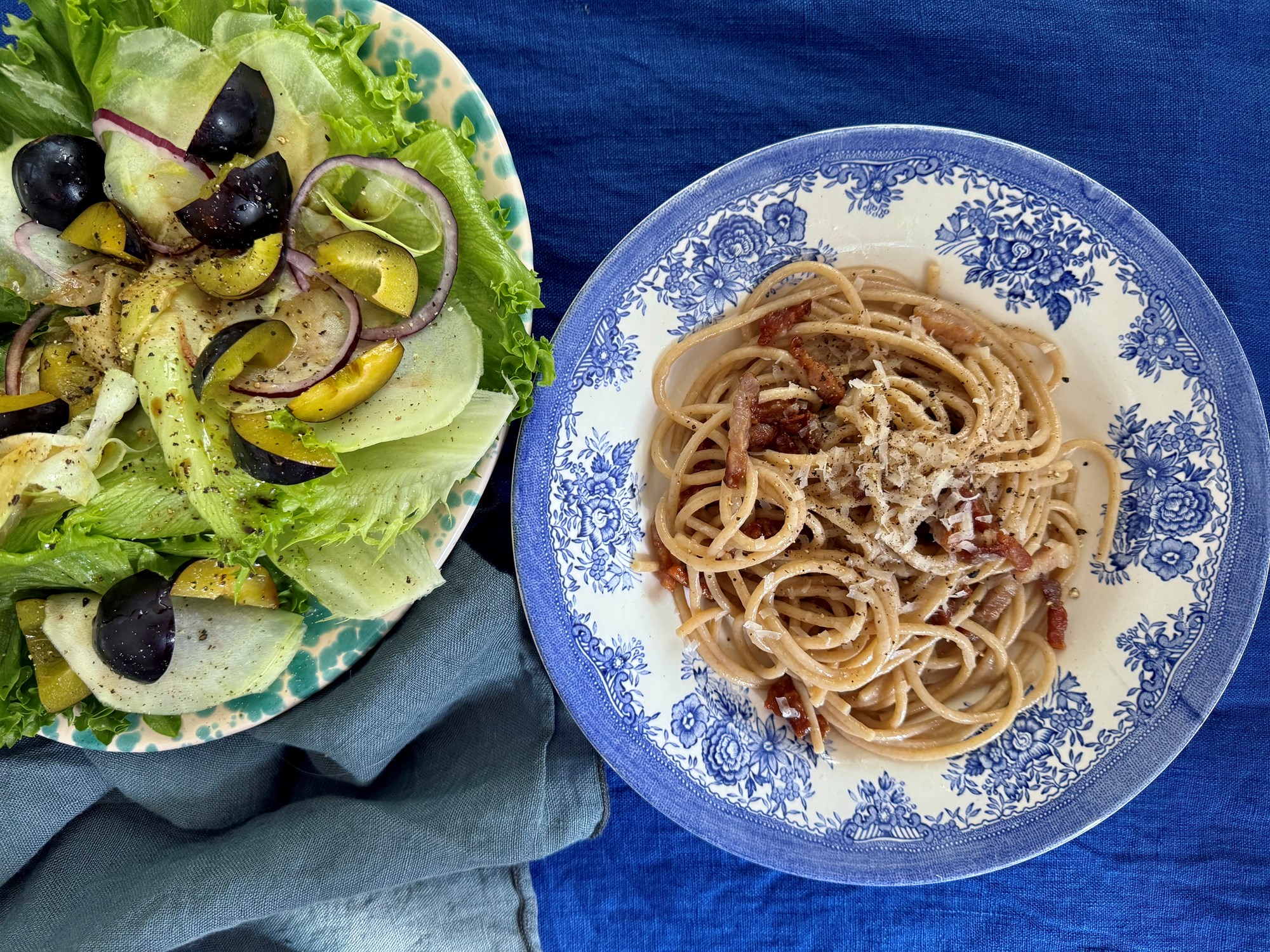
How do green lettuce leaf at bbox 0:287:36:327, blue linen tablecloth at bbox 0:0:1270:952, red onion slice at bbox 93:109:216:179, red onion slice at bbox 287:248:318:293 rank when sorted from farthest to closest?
blue linen tablecloth at bbox 0:0:1270:952 < green lettuce leaf at bbox 0:287:36:327 < red onion slice at bbox 287:248:318:293 < red onion slice at bbox 93:109:216:179

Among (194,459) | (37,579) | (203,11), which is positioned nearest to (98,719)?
(37,579)

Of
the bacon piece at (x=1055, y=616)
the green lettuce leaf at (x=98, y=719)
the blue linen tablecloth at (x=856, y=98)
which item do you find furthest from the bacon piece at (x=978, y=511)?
the green lettuce leaf at (x=98, y=719)

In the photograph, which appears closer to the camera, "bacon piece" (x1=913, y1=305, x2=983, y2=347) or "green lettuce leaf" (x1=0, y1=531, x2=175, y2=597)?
"green lettuce leaf" (x1=0, y1=531, x2=175, y2=597)

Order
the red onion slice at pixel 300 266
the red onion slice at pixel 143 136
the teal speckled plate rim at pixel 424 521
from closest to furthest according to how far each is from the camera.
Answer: the red onion slice at pixel 143 136
the red onion slice at pixel 300 266
the teal speckled plate rim at pixel 424 521

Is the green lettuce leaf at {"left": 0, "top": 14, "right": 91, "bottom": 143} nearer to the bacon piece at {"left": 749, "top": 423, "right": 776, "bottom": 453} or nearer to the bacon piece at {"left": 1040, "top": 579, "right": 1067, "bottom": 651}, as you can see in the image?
the bacon piece at {"left": 749, "top": 423, "right": 776, "bottom": 453}

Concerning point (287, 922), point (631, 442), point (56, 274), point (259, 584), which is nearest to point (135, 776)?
point (287, 922)

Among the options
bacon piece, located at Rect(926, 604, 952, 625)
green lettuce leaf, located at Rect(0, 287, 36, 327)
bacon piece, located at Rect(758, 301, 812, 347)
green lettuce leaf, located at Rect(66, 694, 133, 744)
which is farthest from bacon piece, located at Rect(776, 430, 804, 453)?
green lettuce leaf, located at Rect(0, 287, 36, 327)

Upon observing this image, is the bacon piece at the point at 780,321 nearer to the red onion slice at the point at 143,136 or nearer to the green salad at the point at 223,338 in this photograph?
the green salad at the point at 223,338

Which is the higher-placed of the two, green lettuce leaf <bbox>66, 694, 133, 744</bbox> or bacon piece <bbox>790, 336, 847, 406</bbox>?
bacon piece <bbox>790, 336, 847, 406</bbox>
